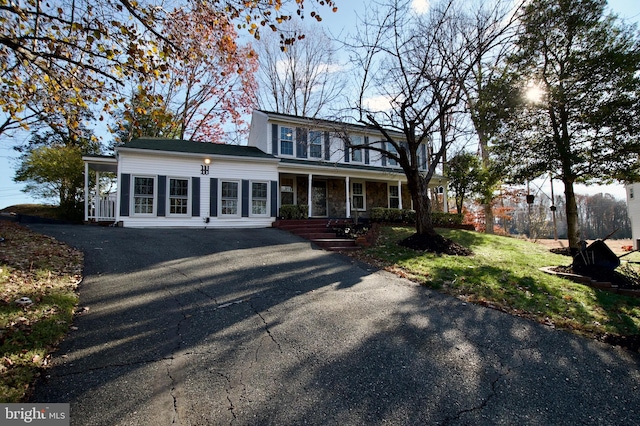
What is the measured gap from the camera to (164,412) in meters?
2.32

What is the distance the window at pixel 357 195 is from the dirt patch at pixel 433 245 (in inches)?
306

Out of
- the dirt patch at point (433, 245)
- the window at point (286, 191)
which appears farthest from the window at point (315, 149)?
the dirt patch at point (433, 245)

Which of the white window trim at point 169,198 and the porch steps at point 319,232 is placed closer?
the porch steps at point 319,232

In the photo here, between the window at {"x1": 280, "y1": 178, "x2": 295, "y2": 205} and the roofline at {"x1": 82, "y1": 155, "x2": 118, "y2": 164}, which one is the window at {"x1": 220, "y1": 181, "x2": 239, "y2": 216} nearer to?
the window at {"x1": 280, "y1": 178, "x2": 295, "y2": 205}

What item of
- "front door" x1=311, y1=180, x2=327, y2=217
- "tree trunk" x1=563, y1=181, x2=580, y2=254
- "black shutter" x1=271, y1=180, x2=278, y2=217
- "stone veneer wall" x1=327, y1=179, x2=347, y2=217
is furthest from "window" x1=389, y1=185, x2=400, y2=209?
"tree trunk" x1=563, y1=181, x2=580, y2=254

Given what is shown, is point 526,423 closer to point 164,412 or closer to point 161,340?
point 164,412

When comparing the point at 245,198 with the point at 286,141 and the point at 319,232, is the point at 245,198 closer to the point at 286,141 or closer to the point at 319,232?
the point at 286,141

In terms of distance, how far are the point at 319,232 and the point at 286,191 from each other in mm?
5399

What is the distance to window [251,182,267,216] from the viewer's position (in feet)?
45.9

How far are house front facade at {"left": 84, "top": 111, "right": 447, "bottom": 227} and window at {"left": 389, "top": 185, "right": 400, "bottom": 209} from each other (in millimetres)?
59

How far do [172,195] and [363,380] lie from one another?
1192cm

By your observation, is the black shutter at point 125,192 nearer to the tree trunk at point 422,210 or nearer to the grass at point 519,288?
the grass at point 519,288

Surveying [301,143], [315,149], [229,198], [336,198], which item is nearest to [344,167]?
[315,149]

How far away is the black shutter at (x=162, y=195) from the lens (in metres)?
12.3
